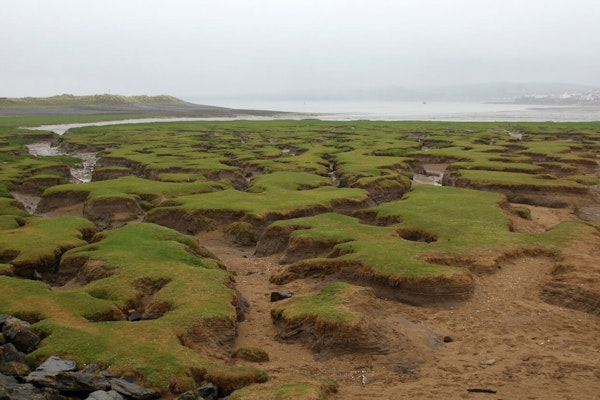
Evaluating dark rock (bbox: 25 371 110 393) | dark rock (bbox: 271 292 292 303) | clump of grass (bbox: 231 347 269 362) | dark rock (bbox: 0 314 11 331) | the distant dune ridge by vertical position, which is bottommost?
clump of grass (bbox: 231 347 269 362)

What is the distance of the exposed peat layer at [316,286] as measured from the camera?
10.9m

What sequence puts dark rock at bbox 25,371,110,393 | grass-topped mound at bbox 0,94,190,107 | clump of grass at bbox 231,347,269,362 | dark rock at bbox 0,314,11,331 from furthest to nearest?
grass-topped mound at bbox 0,94,190,107 → clump of grass at bbox 231,347,269,362 → dark rock at bbox 0,314,11,331 → dark rock at bbox 25,371,110,393

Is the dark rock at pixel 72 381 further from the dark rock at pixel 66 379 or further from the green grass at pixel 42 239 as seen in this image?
the green grass at pixel 42 239

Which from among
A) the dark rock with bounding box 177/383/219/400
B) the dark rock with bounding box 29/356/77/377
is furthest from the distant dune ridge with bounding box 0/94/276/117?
the dark rock with bounding box 177/383/219/400

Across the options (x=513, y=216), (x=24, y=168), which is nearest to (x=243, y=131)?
(x=24, y=168)

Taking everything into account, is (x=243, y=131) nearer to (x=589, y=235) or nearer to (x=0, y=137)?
(x=0, y=137)

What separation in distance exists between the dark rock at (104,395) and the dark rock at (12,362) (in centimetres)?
174

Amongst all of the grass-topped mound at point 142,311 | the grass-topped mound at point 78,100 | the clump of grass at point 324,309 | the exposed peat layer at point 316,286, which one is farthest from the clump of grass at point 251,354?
the grass-topped mound at point 78,100

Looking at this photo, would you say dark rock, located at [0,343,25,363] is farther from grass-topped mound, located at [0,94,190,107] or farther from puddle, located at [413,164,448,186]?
grass-topped mound, located at [0,94,190,107]

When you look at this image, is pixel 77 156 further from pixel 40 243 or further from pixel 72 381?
pixel 72 381

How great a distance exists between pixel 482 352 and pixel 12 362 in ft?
32.2

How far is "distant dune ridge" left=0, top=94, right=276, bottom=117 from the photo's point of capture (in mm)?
128250

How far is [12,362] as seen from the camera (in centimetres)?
999

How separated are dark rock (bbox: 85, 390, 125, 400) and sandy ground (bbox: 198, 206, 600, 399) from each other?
115 inches
